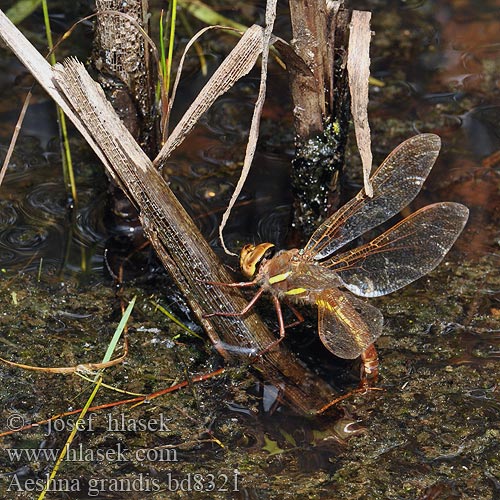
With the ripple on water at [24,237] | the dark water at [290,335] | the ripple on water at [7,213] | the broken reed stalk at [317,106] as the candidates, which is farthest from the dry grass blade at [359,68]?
the ripple on water at [7,213]

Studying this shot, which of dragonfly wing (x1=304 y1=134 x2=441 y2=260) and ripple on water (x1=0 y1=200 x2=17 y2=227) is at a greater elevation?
dragonfly wing (x1=304 y1=134 x2=441 y2=260)

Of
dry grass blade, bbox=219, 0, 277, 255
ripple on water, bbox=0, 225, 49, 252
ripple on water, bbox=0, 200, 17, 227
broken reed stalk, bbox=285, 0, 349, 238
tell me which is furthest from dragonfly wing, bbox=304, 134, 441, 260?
ripple on water, bbox=0, 200, 17, 227

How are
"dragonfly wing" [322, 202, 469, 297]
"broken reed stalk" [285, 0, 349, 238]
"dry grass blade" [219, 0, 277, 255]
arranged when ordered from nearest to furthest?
"dry grass blade" [219, 0, 277, 255] → "broken reed stalk" [285, 0, 349, 238] → "dragonfly wing" [322, 202, 469, 297]

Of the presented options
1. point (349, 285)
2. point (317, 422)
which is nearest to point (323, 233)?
point (349, 285)

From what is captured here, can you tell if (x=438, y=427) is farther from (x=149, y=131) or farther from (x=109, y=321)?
(x=149, y=131)

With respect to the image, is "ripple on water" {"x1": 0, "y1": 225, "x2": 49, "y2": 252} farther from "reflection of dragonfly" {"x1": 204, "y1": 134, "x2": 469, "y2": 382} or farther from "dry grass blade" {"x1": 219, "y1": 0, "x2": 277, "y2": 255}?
"dry grass blade" {"x1": 219, "y1": 0, "x2": 277, "y2": 255}

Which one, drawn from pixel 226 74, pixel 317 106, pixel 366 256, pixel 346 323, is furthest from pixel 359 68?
pixel 346 323

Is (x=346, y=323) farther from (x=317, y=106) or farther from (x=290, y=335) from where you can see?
(x=317, y=106)
